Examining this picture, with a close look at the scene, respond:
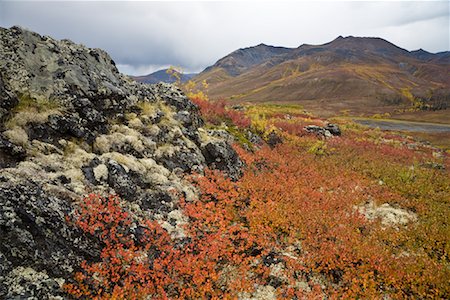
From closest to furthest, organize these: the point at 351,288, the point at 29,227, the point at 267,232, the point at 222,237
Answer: the point at 29,227 → the point at 351,288 → the point at 222,237 → the point at 267,232

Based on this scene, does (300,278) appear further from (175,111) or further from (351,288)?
(175,111)

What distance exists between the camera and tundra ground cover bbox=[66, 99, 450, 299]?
974cm

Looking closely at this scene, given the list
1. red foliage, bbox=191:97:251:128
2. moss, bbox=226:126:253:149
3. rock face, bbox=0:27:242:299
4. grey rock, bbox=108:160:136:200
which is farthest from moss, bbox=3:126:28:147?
red foliage, bbox=191:97:251:128

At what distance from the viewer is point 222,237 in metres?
12.5

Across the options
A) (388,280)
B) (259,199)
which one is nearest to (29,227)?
(259,199)

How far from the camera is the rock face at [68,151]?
26.9 feet

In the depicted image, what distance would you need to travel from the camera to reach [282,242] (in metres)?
13.0

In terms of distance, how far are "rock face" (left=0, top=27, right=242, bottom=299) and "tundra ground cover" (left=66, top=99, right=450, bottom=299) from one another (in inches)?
32.3

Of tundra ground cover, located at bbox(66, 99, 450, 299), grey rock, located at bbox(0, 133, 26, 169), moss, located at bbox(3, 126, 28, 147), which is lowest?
tundra ground cover, located at bbox(66, 99, 450, 299)

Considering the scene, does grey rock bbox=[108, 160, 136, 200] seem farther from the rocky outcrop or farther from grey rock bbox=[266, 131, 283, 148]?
the rocky outcrop

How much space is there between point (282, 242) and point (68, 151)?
10.1m

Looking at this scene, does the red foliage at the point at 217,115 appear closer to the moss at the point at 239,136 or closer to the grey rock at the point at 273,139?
the moss at the point at 239,136

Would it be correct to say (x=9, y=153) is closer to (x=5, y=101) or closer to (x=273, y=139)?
(x=5, y=101)

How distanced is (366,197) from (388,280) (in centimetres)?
775
